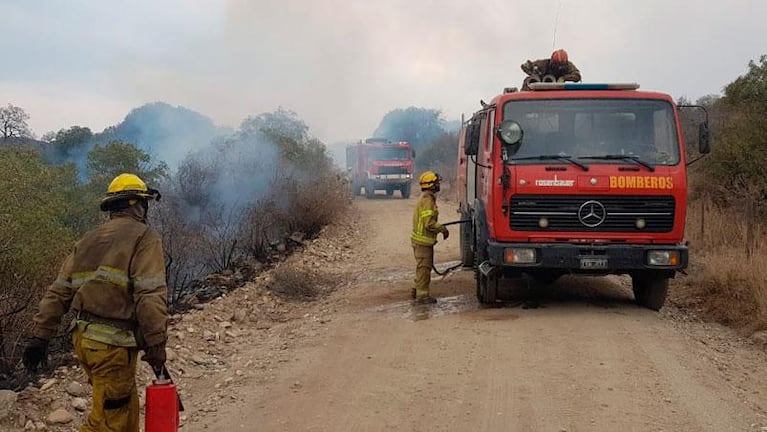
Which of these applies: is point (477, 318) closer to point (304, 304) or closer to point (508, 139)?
point (508, 139)

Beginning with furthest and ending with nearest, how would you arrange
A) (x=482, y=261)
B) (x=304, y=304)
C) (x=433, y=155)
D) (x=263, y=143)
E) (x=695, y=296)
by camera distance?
(x=433, y=155), (x=263, y=143), (x=304, y=304), (x=695, y=296), (x=482, y=261)

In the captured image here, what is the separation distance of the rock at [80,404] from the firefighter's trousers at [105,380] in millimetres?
1459

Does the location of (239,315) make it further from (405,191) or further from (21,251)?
(405,191)

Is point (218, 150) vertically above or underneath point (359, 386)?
above

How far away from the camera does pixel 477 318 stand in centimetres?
796

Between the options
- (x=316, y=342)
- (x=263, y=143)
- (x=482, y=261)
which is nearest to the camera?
(x=316, y=342)

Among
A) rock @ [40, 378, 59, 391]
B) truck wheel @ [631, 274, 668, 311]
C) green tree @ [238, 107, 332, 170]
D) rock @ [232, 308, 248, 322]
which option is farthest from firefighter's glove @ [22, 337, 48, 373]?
green tree @ [238, 107, 332, 170]

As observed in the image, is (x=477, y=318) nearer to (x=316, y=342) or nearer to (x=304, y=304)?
(x=316, y=342)

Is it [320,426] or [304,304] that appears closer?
[320,426]

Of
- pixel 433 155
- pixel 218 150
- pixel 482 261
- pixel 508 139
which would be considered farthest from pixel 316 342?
pixel 433 155

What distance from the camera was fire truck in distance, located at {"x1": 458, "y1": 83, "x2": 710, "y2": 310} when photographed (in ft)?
25.0

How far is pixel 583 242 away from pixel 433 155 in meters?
48.2

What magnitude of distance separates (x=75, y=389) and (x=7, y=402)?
61cm

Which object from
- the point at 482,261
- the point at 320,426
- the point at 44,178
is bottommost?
the point at 320,426
